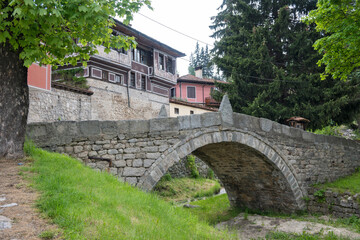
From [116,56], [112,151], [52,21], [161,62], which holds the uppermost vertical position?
[161,62]

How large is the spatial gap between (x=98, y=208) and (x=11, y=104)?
279 centimetres

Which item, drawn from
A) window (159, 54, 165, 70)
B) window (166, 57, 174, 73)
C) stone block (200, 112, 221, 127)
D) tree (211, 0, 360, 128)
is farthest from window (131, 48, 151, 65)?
stone block (200, 112, 221, 127)

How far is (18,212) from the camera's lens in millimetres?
3553

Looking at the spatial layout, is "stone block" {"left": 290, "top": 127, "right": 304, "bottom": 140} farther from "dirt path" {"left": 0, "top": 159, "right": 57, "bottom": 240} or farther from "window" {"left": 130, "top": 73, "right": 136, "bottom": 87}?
"window" {"left": 130, "top": 73, "right": 136, "bottom": 87}

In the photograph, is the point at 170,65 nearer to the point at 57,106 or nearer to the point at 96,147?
the point at 57,106

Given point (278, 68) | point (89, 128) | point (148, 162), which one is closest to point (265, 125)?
point (148, 162)

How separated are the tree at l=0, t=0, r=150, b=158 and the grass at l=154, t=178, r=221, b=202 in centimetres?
983

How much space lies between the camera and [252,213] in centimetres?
1135

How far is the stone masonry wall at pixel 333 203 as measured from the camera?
9.04m

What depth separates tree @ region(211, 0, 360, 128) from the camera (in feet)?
50.5

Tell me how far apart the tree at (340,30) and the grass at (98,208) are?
20.9 ft

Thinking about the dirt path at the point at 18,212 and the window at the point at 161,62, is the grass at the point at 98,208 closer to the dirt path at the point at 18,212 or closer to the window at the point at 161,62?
the dirt path at the point at 18,212

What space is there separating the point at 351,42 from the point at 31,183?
8047 mm

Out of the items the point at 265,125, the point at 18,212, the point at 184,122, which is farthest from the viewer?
the point at 265,125
